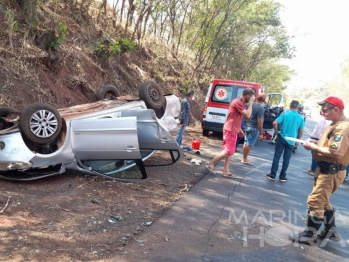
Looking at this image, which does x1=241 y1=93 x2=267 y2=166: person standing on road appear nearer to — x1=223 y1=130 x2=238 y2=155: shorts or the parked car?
x1=223 y1=130 x2=238 y2=155: shorts

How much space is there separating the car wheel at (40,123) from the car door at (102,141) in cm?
27

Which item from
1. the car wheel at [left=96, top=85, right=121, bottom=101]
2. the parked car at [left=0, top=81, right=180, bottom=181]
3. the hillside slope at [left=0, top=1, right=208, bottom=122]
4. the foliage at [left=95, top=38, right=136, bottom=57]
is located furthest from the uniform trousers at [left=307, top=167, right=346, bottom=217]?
the foliage at [left=95, top=38, right=136, bottom=57]

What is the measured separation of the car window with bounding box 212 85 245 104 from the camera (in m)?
11.0

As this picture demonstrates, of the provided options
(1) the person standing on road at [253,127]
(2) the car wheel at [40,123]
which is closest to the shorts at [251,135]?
(1) the person standing on road at [253,127]

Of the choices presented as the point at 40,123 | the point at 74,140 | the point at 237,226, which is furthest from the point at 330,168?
the point at 40,123

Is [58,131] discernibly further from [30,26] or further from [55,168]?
[30,26]

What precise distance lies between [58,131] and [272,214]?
11.2 feet

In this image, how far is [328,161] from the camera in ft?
12.4

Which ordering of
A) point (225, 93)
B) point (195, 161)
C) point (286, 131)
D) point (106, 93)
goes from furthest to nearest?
point (225, 93)
point (106, 93)
point (195, 161)
point (286, 131)

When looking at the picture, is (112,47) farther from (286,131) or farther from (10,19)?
(286,131)

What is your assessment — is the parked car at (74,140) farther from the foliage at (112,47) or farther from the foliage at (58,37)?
the foliage at (112,47)

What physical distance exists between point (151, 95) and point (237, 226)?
3.59 meters

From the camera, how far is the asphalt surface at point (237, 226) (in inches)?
136

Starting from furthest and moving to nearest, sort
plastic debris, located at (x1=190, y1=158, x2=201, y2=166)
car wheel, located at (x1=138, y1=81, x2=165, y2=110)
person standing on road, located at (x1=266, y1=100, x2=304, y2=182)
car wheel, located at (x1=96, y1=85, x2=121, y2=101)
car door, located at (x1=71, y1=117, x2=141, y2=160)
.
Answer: car wheel, located at (x1=96, y1=85, x2=121, y2=101) < plastic debris, located at (x1=190, y1=158, x2=201, y2=166) < car wheel, located at (x1=138, y1=81, x2=165, y2=110) < person standing on road, located at (x1=266, y1=100, x2=304, y2=182) < car door, located at (x1=71, y1=117, x2=141, y2=160)
